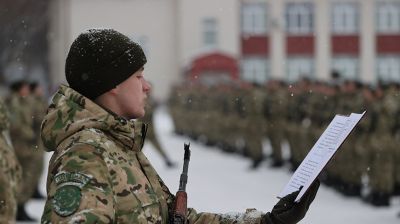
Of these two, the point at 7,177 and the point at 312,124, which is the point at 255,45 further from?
the point at 7,177

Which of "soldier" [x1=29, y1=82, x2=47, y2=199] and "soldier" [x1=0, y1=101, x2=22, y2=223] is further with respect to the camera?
"soldier" [x1=29, y1=82, x2=47, y2=199]

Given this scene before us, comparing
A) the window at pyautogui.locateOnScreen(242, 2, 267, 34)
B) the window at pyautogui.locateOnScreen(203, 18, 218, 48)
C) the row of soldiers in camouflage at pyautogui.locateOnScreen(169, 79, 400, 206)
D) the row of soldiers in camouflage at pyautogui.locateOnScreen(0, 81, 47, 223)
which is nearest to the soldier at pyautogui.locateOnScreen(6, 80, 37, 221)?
the row of soldiers in camouflage at pyautogui.locateOnScreen(0, 81, 47, 223)

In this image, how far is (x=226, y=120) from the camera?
2136 centimetres

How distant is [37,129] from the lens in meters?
12.5

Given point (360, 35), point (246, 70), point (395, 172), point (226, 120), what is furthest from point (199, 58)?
point (395, 172)

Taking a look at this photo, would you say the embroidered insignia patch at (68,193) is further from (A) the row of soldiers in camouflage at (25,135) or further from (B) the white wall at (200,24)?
(B) the white wall at (200,24)

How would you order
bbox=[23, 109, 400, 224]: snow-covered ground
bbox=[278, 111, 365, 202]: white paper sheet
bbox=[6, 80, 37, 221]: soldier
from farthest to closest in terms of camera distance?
bbox=[6, 80, 37, 221]: soldier
bbox=[23, 109, 400, 224]: snow-covered ground
bbox=[278, 111, 365, 202]: white paper sheet

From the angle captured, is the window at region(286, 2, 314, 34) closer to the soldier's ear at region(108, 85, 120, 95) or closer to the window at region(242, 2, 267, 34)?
the window at region(242, 2, 267, 34)

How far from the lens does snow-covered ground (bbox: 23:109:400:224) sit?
10.3m

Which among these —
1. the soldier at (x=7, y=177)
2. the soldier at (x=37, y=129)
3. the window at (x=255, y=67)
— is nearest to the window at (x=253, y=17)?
the window at (x=255, y=67)

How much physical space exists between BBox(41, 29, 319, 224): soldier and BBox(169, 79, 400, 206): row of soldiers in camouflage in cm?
875

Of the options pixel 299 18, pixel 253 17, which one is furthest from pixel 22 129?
pixel 299 18

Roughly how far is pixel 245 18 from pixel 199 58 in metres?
6.60

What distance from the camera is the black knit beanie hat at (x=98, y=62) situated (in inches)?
100
